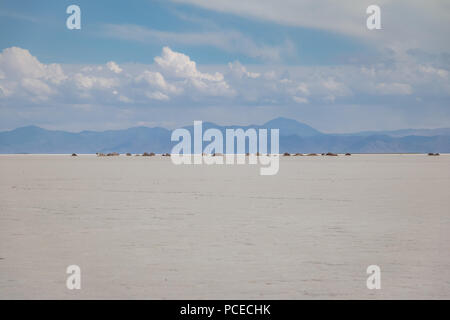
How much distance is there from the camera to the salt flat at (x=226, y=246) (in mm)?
6203

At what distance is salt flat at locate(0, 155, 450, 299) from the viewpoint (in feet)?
20.4

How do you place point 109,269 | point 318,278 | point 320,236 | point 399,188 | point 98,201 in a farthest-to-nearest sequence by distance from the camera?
1. point 399,188
2. point 98,201
3. point 320,236
4. point 109,269
5. point 318,278

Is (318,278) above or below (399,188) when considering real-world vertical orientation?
below

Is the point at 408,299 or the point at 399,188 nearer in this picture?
the point at 408,299

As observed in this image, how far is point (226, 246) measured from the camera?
8.41m

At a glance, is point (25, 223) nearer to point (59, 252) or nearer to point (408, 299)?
point (59, 252)

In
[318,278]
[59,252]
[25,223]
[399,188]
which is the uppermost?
[399,188]

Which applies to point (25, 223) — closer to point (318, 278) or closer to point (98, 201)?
point (98, 201)

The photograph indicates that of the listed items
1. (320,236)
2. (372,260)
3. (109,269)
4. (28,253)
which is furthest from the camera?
(320,236)

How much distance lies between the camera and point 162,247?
8.41m
